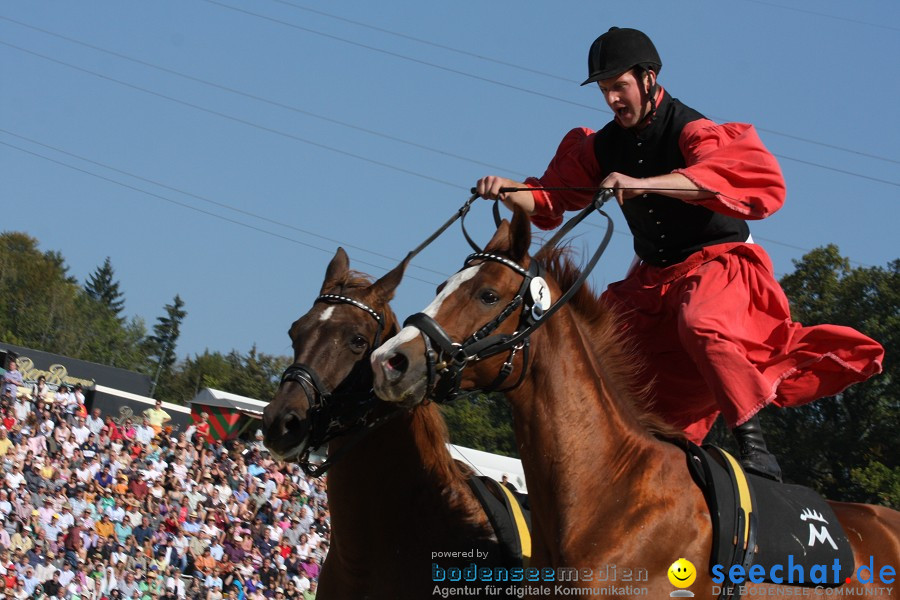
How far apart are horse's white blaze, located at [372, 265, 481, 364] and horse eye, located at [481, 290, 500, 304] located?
0.30ft

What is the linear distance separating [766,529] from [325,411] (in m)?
2.12

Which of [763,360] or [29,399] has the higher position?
[29,399]

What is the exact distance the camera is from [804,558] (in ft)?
13.4

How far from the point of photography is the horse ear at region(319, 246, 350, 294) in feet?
19.0

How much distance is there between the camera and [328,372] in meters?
5.23

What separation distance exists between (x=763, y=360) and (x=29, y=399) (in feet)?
59.2

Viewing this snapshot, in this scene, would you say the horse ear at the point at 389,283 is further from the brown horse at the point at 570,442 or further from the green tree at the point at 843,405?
the green tree at the point at 843,405

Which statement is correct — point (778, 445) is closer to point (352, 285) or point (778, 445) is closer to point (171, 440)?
point (171, 440)

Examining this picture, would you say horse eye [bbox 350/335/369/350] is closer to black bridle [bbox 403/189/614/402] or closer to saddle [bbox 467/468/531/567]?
saddle [bbox 467/468/531/567]

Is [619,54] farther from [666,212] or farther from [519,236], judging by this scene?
[519,236]

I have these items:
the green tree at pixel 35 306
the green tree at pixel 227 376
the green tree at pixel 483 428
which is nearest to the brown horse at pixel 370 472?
the green tree at pixel 483 428

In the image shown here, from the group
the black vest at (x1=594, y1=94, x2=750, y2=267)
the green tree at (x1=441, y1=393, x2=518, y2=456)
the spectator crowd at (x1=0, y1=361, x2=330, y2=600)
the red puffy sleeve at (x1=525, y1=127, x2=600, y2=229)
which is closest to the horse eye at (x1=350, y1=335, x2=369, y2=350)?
the red puffy sleeve at (x1=525, y1=127, x2=600, y2=229)

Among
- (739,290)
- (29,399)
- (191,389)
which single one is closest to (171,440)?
(29,399)

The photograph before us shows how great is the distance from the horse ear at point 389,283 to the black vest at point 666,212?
1.26 meters
